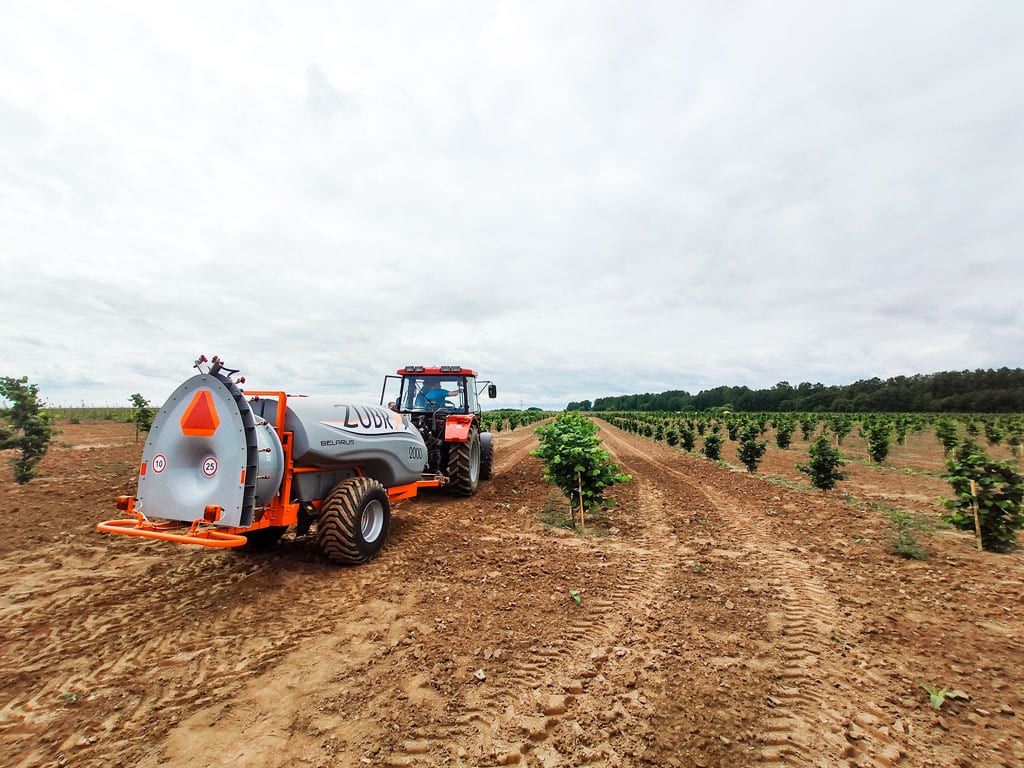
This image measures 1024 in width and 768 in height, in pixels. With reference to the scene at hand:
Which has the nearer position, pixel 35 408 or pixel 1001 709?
pixel 1001 709

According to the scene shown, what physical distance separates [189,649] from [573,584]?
372cm

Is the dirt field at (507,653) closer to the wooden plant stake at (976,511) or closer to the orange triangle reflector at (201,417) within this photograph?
the wooden plant stake at (976,511)

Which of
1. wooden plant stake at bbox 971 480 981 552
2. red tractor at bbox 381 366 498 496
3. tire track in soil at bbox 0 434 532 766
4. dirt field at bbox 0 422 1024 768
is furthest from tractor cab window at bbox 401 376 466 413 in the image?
wooden plant stake at bbox 971 480 981 552

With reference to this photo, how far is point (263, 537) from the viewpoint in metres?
6.21

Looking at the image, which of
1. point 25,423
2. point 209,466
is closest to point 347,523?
point 209,466

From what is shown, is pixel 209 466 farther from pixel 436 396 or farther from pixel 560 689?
pixel 436 396

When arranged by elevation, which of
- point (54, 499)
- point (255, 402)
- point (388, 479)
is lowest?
point (54, 499)

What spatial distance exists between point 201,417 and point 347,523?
1.95 meters

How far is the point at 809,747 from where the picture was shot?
280cm

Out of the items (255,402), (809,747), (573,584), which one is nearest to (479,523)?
(573,584)

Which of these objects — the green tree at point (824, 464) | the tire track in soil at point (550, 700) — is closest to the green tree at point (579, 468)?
the tire track in soil at point (550, 700)

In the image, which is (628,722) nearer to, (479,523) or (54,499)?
(479,523)

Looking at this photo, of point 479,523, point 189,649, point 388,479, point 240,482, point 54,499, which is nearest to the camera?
point 189,649

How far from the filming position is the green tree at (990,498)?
275 inches
